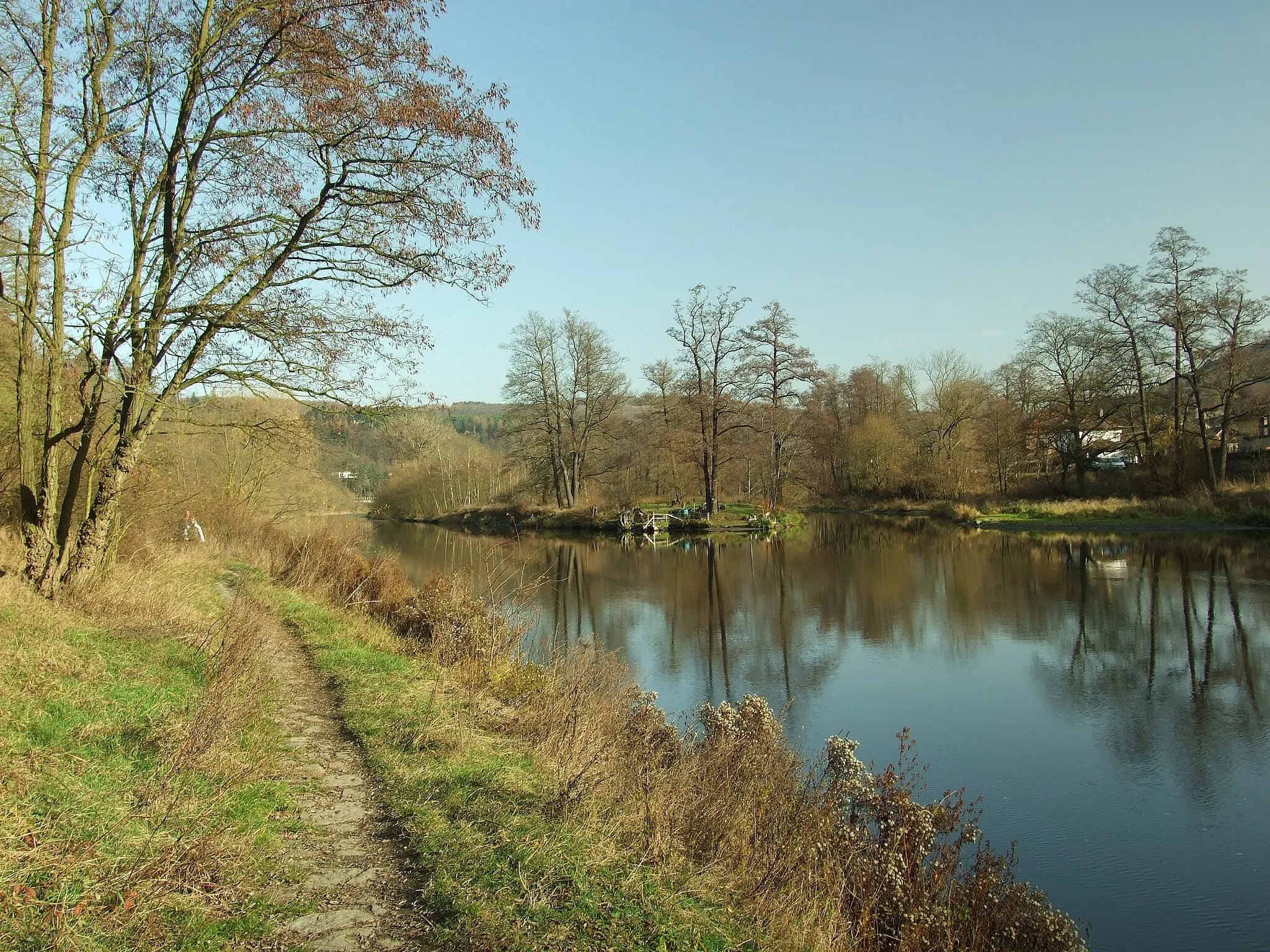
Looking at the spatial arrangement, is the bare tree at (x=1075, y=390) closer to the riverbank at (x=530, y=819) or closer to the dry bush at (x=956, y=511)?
the dry bush at (x=956, y=511)

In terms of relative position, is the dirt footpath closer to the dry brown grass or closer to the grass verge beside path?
the grass verge beside path

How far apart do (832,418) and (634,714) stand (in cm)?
4693

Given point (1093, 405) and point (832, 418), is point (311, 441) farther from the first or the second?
point (832, 418)

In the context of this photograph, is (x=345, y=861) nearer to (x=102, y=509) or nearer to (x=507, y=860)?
(x=507, y=860)

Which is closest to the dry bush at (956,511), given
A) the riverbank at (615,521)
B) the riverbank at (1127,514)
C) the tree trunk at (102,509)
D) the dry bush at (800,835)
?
the riverbank at (1127,514)

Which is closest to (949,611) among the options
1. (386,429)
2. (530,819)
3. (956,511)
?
(386,429)

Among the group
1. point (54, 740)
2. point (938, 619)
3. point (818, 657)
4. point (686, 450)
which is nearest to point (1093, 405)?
point (686, 450)

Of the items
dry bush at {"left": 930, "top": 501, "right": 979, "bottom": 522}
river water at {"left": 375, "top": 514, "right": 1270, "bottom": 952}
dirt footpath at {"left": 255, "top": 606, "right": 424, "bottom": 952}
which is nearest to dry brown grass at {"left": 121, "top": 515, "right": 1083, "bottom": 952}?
river water at {"left": 375, "top": 514, "right": 1270, "bottom": 952}

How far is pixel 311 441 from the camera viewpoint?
31.8 feet

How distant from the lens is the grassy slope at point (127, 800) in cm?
291

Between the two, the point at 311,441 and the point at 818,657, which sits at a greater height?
the point at 311,441

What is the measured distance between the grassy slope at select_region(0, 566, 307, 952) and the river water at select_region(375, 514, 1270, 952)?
512cm

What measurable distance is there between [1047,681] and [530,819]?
905 cm

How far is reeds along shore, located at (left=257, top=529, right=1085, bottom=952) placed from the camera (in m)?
4.33
